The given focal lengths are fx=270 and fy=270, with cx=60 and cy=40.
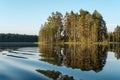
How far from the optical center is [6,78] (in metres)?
18.4

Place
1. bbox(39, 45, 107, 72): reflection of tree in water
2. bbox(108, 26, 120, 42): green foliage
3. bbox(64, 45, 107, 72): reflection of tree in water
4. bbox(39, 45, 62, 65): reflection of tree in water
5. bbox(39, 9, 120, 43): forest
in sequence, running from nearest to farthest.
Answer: bbox(64, 45, 107, 72): reflection of tree in water → bbox(39, 45, 107, 72): reflection of tree in water → bbox(39, 45, 62, 65): reflection of tree in water → bbox(39, 9, 120, 43): forest → bbox(108, 26, 120, 42): green foliage

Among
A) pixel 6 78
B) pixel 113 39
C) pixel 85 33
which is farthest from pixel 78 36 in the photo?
pixel 6 78

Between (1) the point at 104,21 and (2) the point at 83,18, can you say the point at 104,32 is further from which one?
(2) the point at 83,18

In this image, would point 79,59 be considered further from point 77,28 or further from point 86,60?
point 77,28

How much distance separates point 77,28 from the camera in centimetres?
13600

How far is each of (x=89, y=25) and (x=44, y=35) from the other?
36.8 m

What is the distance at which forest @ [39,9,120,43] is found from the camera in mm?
131500

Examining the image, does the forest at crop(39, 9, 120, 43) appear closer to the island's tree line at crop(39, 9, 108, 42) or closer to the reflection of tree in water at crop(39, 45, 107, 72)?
the island's tree line at crop(39, 9, 108, 42)


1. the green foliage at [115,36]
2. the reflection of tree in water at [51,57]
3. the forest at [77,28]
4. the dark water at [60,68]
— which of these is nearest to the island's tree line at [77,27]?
the forest at [77,28]

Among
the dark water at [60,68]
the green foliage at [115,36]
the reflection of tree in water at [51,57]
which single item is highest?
the green foliage at [115,36]

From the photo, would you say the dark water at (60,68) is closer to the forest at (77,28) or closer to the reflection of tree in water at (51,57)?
the reflection of tree in water at (51,57)

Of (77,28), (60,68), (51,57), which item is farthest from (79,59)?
(77,28)

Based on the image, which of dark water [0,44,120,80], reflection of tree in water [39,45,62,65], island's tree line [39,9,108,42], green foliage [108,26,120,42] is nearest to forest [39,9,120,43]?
island's tree line [39,9,108,42]

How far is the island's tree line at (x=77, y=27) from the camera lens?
431 feet
